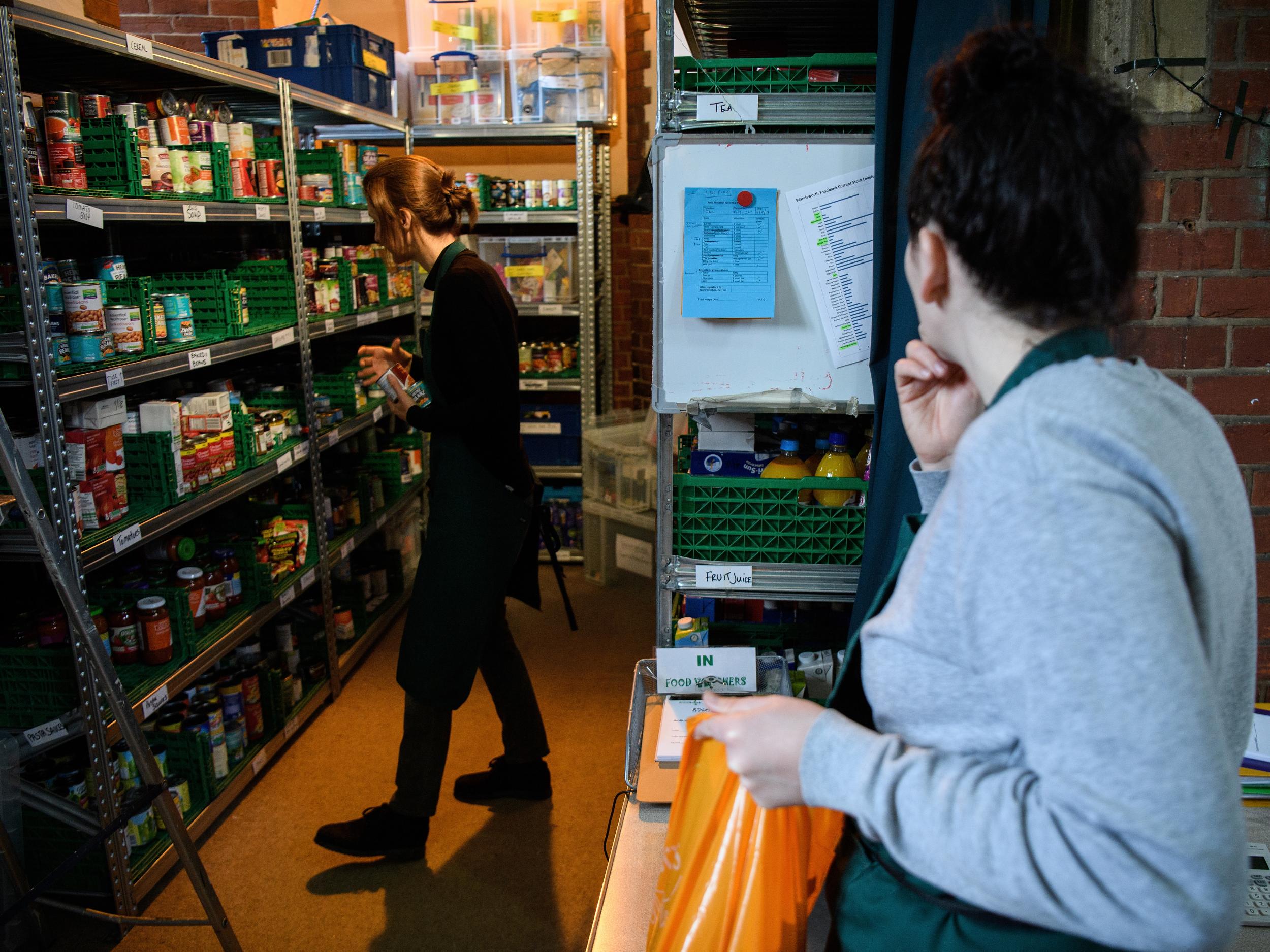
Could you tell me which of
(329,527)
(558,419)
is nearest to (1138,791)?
(329,527)

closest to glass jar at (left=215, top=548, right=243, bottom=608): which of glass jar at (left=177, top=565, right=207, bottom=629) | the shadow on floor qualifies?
glass jar at (left=177, top=565, right=207, bottom=629)

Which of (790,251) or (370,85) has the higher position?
(370,85)

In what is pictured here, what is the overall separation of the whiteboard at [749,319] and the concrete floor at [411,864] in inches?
65.1

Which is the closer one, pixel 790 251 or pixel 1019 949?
pixel 1019 949

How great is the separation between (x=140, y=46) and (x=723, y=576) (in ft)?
6.76

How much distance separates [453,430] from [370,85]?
7.88 feet

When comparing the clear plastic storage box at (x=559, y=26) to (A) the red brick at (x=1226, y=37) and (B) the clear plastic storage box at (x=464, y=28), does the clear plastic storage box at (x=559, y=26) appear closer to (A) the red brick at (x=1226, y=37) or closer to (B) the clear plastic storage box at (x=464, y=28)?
(B) the clear plastic storage box at (x=464, y=28)

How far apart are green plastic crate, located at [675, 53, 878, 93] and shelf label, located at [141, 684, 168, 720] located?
2.04 metres

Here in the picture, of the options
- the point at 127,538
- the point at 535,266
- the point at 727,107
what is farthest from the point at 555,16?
the point at 727,107

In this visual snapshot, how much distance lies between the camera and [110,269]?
2570mm

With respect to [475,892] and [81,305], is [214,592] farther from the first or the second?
[475,892]

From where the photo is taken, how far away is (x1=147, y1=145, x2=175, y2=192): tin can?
2.71m

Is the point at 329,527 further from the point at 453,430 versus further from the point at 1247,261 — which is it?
the point at 1247,261

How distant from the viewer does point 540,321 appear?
585 cm
